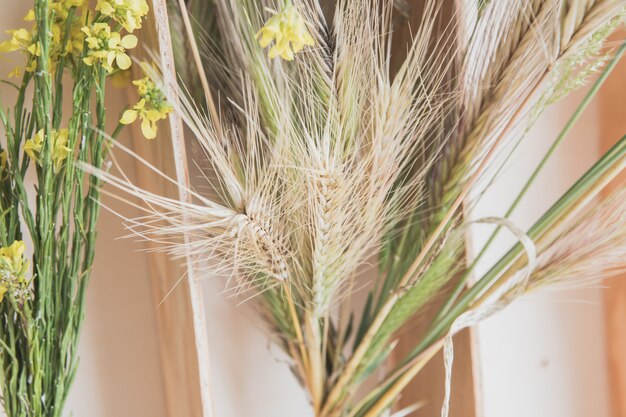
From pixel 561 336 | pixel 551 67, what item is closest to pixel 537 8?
pixel 551 67

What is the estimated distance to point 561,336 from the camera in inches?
49.4

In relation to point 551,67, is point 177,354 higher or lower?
lower

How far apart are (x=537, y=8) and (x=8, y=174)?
62 cm

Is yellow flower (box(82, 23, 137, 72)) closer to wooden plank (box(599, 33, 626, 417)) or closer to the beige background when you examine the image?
the beige background

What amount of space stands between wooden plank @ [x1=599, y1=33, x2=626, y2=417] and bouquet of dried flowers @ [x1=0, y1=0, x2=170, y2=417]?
0.77 meters

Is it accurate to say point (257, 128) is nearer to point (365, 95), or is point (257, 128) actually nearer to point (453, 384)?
point (365, 95)

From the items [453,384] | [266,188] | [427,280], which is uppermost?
[266,188]

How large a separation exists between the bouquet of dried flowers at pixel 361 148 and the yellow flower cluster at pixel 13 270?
11 cm

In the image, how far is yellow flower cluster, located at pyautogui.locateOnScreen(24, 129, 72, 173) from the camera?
70 cm

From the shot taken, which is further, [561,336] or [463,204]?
[561,336]

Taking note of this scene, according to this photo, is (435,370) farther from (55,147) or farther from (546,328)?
(55,147)

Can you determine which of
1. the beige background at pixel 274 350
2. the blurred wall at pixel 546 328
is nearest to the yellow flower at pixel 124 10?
the beige background at pixel 274 350

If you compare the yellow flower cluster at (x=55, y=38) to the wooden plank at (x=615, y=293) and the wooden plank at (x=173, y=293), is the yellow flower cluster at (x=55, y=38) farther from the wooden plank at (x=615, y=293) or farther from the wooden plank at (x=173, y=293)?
the wooden plank at (x=615, y=293)

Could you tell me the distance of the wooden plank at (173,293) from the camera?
2.44ft
